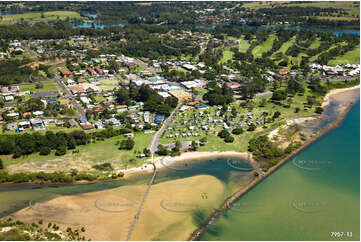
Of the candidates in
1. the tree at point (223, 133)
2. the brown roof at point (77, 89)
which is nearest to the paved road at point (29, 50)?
the brown roof at point (77, 89)

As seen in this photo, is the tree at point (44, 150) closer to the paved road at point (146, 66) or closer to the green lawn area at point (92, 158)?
the green lawn area at point (92, 158)

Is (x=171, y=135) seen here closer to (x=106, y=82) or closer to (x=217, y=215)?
(x=217, y=215)

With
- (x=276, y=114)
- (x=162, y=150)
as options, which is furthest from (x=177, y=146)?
(x=276, y=114)

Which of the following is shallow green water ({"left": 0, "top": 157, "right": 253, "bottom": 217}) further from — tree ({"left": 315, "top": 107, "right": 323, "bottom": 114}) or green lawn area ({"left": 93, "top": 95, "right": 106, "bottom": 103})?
green lawn area ({"left": 93, "top": 95, "right": 106, "bottom": 103})

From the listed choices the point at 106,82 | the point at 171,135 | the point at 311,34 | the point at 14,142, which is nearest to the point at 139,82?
the point at 106,82

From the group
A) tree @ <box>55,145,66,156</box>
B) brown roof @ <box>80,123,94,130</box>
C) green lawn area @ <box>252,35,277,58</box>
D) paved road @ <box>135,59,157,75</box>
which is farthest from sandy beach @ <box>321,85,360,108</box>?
tree @ <box>55,145,66,156</box>
